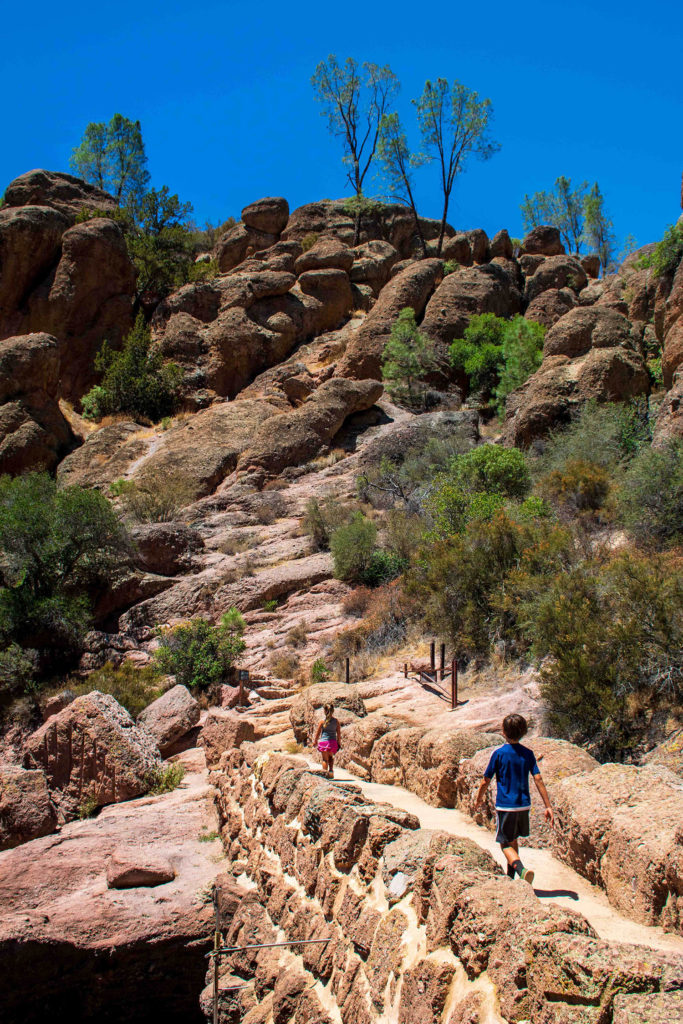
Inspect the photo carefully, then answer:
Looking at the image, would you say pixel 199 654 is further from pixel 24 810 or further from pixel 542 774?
pixel 542 774

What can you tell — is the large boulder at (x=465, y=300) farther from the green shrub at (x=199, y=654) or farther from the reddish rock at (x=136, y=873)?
the reddish rock at (x=136, y=873)

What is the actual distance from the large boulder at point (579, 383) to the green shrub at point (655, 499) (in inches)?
277

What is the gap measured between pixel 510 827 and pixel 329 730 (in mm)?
4336

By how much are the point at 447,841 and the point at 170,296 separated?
1442 inches

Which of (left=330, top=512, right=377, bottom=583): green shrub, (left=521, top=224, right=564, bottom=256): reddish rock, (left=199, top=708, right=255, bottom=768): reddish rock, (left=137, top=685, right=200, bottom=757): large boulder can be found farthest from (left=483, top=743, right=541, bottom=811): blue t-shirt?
(left=521, top=224, right=564, bottom=256): reddish rock

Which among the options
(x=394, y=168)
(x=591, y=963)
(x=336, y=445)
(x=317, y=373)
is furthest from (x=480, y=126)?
(x=591, y=963)

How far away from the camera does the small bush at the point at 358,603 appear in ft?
56.5

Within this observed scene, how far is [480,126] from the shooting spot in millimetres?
40250

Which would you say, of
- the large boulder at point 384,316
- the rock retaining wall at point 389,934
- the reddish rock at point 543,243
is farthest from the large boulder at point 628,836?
the reddish rock at point 543,243

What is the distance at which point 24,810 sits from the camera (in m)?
10.0

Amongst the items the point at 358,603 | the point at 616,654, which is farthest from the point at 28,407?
the point at 616,654

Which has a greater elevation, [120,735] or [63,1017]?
[120,735]

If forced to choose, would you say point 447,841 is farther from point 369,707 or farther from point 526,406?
point 526,406

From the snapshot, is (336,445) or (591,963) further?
(336,445)
